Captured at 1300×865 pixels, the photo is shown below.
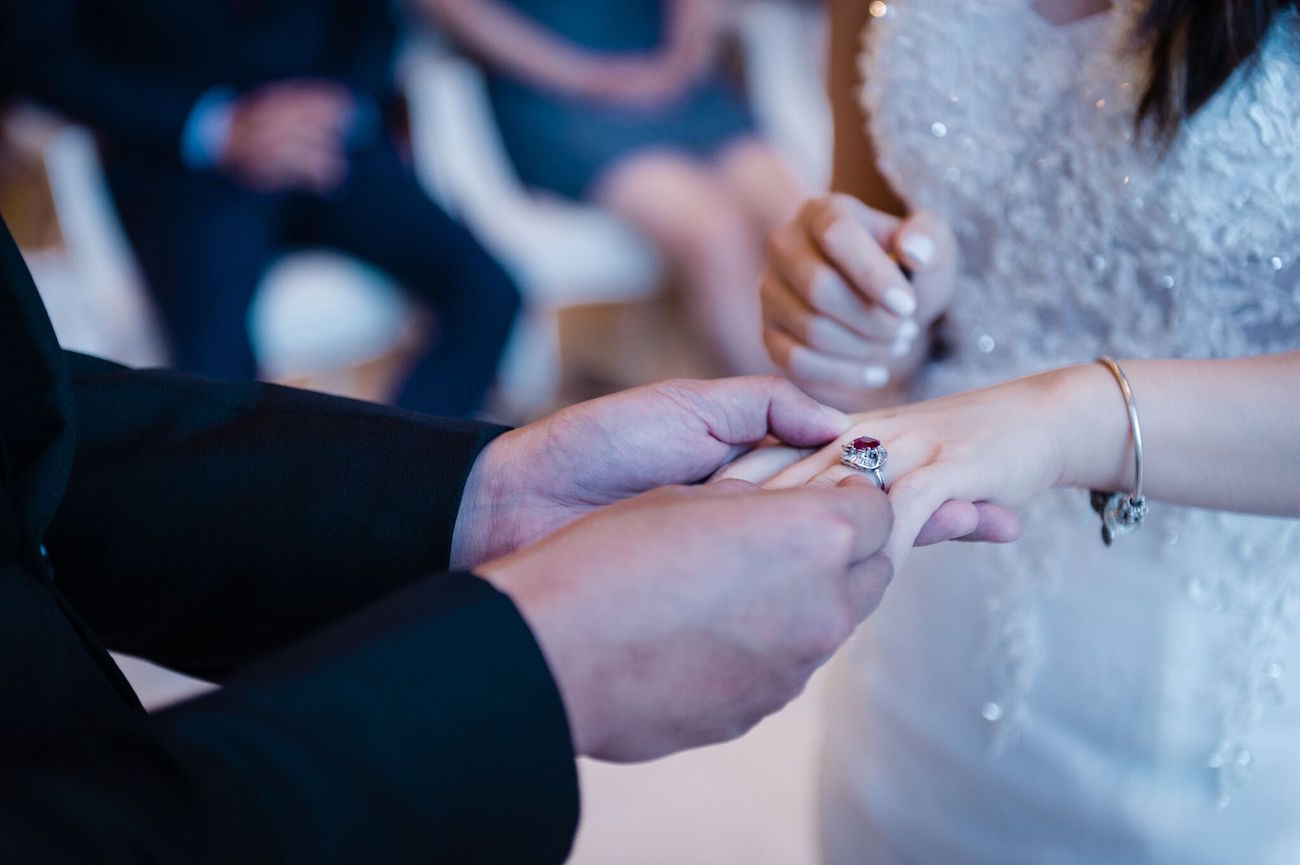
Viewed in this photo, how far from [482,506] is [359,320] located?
1.78 m

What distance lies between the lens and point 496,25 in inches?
110

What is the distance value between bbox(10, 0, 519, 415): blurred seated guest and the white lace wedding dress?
1655mm

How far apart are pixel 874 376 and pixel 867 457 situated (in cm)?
20

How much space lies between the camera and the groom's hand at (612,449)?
2.61 ft

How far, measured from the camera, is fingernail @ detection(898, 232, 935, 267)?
868 millimetres

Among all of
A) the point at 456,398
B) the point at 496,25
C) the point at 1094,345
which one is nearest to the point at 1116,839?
the point at 1094,345

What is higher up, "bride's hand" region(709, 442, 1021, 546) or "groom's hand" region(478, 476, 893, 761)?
"groom's hand" region(478, 476, 893, 761)

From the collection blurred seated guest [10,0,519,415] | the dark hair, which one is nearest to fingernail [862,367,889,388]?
the dark hair

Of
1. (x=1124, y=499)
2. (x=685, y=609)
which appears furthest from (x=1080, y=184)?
(x=685, y=609)

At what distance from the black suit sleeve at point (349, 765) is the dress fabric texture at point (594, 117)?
2332 mm

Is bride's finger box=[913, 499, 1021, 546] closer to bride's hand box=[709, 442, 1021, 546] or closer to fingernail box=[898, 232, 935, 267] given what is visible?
bride's hand box=[709, 442, 1021, 546]

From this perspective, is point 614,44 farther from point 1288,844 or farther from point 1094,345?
point 1288,844

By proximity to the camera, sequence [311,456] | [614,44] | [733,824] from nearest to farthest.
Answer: [311,456]
[733,824]
[614,44]

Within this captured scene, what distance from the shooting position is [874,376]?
941mm
